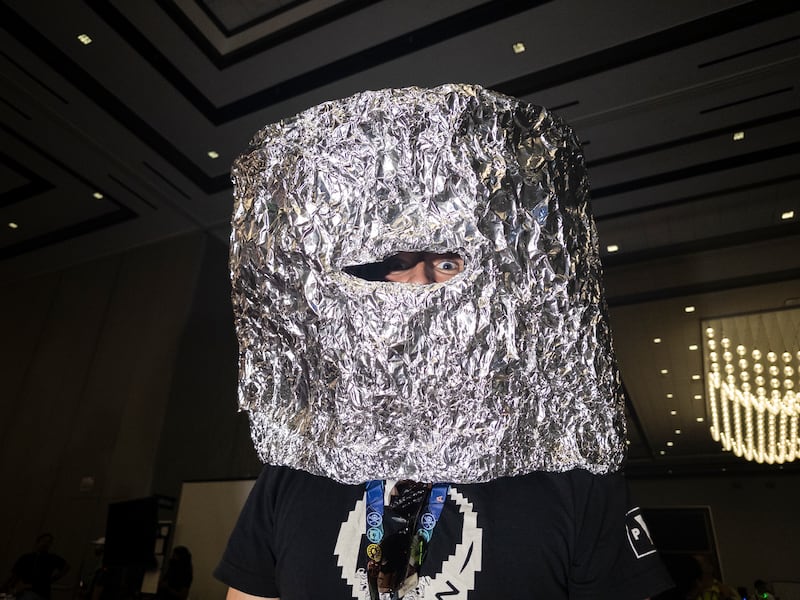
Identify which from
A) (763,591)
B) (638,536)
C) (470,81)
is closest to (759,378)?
(763,591)

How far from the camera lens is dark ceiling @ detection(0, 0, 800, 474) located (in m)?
3.87

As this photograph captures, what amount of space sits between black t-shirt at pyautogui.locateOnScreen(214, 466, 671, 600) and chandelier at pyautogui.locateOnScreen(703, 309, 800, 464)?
19.2ft

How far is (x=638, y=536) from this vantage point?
75 centimetres

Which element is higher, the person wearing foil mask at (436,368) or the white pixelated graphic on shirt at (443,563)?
the person wearing foil mask at (436,368)

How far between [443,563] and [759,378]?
606 cm

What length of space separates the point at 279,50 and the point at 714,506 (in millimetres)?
10265

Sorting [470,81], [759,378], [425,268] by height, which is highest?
[470,81]

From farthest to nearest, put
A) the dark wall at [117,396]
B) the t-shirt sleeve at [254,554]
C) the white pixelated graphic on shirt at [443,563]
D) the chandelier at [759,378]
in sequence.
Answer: the chandelier at [759,378]
the dark wall at [117,396]
the t-shirt sleeve at [254,554]
the white pixelated graphic on shirt at [443,563]

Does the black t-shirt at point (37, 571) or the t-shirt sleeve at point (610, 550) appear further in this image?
the black t-shirt at point (37, 571)

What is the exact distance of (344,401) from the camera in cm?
76

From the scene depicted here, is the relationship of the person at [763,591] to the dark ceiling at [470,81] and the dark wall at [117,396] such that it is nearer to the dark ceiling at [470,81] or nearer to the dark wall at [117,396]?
the dark ceiling at [470,81]

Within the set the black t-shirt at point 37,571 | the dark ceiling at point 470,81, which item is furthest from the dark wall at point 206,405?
the black t-shirt at point 37,571

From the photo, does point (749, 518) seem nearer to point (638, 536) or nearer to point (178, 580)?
point (178, 580)

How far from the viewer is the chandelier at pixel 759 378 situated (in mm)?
5832
